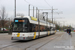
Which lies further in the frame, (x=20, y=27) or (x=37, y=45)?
(x=20, y=27)

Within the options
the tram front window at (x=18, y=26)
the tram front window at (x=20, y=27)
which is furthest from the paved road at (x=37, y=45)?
the tram front window at (x=18, y=26)

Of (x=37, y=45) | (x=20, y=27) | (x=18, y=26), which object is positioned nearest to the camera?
(x=37, y=45)

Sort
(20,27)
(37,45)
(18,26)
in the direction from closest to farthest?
(37,45), (20,27), (18,26)

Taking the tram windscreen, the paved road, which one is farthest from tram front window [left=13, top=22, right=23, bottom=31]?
the paved road

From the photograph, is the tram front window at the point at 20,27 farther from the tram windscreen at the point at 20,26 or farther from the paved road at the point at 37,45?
the paved road at the point at 37,45

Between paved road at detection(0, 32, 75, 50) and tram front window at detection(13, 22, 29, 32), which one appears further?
tram front window at detection(13, 22, 29, 32)

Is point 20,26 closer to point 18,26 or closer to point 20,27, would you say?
point 20,27

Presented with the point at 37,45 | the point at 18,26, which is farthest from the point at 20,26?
the point at 37,45

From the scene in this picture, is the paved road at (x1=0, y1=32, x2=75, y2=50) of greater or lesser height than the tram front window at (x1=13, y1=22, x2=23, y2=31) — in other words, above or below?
below

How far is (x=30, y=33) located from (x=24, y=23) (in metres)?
1.60

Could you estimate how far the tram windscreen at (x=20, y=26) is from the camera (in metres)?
16.6

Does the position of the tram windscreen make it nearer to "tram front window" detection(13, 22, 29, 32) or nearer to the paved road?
"tram front window" detection(13, 22, 29, 32)

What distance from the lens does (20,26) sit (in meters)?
16.7

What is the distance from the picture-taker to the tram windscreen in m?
16.6
